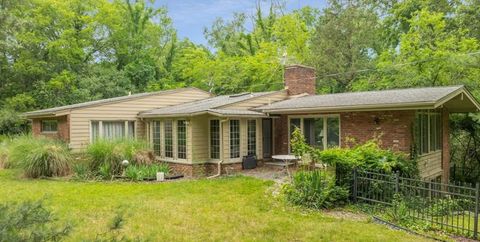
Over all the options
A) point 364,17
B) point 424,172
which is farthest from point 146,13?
point 424,172

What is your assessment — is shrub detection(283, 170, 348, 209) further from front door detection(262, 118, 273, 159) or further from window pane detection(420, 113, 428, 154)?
front door detection(262, 118, 273, 159)

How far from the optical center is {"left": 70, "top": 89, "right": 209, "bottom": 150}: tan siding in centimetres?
1353

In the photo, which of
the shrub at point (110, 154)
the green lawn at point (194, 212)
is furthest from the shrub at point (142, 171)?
the green lawn at point (194, 212)

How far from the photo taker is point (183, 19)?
3553 centimetres

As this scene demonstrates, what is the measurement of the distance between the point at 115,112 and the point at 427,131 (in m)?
11.7

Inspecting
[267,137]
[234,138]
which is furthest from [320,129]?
[234,138]

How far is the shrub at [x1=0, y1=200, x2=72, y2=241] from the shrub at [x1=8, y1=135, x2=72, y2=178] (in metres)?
9.98

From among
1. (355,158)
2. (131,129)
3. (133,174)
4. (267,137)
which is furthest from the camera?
(131,129)

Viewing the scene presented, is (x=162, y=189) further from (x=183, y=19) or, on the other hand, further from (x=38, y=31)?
(x=183, y=19)

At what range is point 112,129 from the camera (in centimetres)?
1462

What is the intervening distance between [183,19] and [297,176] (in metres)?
30.0

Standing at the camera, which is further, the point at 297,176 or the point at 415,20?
the point at 415,20

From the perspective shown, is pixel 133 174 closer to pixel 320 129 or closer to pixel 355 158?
pixel 320 129

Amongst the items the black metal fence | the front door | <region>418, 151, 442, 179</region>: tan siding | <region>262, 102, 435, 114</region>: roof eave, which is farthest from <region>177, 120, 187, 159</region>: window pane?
<region>418, 151, 442, 179</region>: tan siding
